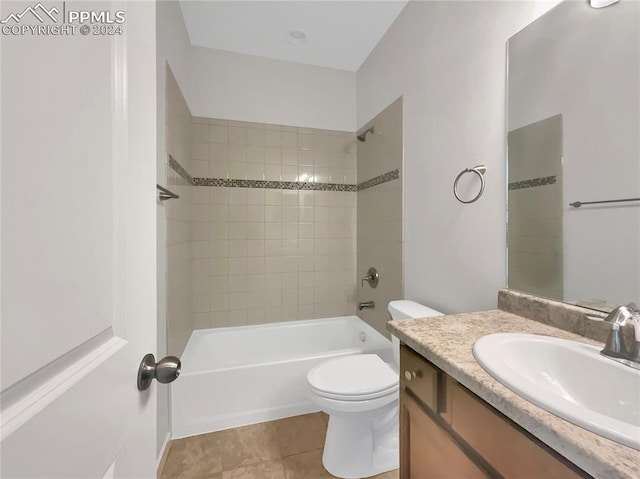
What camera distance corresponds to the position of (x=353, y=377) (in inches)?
54.7

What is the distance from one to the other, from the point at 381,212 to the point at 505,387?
1.69 m

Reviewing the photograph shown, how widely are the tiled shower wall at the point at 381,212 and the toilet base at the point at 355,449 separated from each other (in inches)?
29.2

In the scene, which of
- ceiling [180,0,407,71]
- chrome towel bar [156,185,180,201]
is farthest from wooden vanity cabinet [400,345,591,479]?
ceiling [180,0,407,71]

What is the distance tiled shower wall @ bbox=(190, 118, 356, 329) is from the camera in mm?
2242

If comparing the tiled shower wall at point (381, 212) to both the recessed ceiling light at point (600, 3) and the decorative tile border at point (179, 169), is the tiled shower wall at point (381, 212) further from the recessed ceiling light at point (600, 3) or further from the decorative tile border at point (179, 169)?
the decorative tile border at point (179, 169)

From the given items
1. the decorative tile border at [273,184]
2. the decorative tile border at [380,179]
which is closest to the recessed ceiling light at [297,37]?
the decorative tile border at [273,184]

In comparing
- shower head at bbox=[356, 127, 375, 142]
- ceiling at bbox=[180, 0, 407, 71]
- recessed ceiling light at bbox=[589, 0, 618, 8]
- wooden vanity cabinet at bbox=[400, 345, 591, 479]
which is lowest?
wooden vanity cabinet at bbox=[400, 345, 591, 479]

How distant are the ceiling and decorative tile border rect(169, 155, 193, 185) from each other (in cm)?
103

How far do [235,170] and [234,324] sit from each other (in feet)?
4.30

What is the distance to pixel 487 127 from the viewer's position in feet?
4.03

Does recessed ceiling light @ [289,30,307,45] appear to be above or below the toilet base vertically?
above

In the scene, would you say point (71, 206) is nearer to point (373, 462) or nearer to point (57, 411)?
point (57, 411)

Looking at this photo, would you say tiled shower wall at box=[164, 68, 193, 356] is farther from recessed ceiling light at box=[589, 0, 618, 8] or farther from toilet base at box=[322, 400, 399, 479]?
recessed ceiling light at box=[589, 0, 618, 8]

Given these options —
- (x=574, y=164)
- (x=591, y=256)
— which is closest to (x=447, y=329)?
(x=591, y=256)
